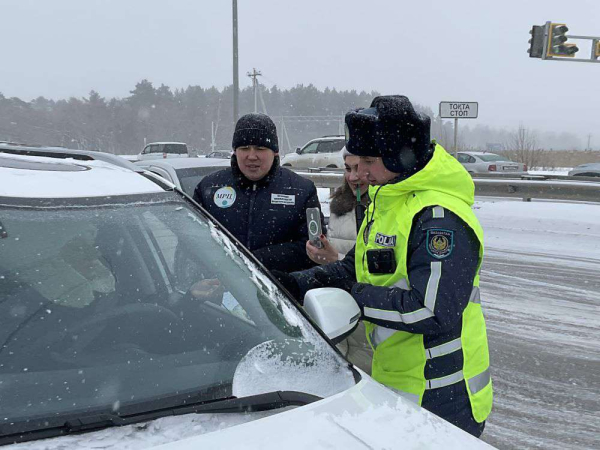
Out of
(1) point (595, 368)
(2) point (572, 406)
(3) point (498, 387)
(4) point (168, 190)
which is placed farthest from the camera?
(1) point (595, 368)

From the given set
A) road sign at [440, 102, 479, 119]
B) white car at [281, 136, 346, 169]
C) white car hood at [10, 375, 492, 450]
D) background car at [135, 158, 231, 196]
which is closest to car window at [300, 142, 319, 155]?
white car at [281, 136, 346, 169]

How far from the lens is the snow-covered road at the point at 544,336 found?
146 inches

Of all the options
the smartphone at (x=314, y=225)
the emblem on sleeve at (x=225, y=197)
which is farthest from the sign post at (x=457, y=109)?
the smartphone at (x=314, y=225)

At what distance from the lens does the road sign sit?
12.5 meters

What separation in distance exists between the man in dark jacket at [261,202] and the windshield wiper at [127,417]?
161 cm

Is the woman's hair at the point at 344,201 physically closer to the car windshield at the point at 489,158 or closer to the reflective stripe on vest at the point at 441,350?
the reflective stripe on vest at the point at 441,350

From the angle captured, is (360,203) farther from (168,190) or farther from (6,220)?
(6,220)

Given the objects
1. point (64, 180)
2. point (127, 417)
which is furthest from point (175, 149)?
point (127, 417)

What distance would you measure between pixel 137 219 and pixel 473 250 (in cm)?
116

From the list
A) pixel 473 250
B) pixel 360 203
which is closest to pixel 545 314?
pixel 360 203

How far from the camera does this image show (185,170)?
6.53 metres

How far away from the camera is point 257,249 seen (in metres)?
3.20

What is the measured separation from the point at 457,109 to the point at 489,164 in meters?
12.7

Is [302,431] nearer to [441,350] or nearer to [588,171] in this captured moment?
[441,350]
